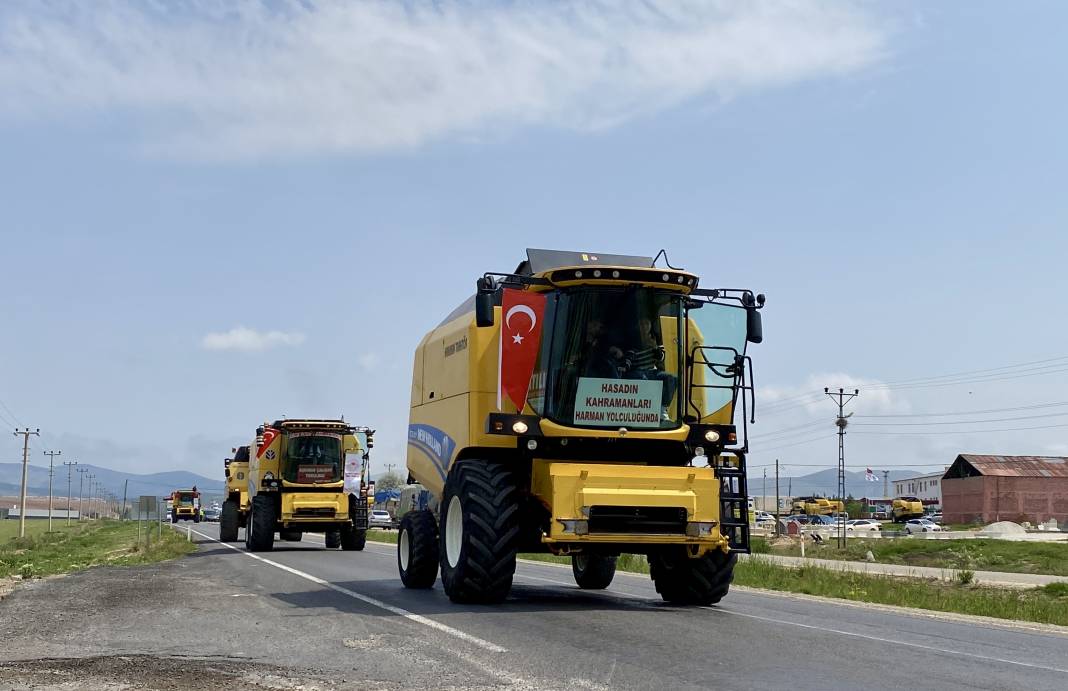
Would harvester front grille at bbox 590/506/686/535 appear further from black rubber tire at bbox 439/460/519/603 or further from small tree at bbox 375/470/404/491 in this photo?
small tree at bbox 375/470/404/491

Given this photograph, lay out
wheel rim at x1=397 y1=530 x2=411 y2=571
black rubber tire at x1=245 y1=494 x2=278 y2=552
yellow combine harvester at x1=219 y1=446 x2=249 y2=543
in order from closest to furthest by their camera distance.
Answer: wheel rim at x1=397 y1=530 x2=411 y2=571 → black rubber tire at x1=245 y1=494 x2=278 y2=552 → yellow combine harvester at x1=219 y1=446 x2=249 y2=543

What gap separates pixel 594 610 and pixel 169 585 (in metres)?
7.66

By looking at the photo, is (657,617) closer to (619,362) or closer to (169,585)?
(619,362)

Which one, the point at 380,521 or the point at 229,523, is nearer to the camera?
the point at 229,523

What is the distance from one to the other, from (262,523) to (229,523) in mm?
9914

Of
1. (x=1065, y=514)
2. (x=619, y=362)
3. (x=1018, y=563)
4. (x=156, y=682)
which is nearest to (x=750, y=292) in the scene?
(x=619, y=362)

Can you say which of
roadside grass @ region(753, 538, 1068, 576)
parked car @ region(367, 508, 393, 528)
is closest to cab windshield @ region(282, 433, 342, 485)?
roadside grass @ region(753, 538, 1068, 576)

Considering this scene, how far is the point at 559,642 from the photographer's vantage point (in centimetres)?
1007

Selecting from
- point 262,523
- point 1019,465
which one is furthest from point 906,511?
point 262,523

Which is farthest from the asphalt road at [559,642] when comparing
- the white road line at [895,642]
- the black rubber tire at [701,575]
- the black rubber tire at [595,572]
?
the black rubber tire at [595,572]

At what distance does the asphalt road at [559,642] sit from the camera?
27.1 ft

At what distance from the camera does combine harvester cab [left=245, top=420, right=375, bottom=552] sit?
32.3 meters

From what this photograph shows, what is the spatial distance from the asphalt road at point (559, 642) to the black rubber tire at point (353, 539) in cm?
1734

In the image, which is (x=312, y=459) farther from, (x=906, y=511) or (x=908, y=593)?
(x=906, y=511)
